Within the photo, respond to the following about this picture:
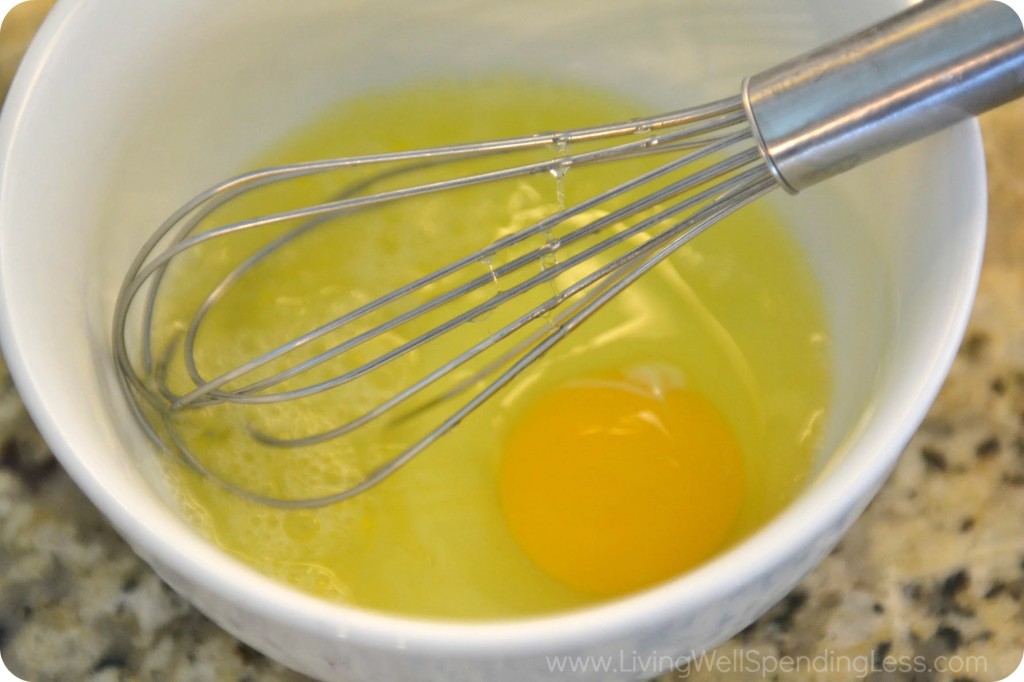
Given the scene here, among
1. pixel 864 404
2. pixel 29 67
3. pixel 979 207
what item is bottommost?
pixel 864 404

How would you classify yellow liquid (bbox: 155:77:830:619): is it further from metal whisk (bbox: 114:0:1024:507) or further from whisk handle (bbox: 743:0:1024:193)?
whisk handle (bbox: 743:0:1024:193)

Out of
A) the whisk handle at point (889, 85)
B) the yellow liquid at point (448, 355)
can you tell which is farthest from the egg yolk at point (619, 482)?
the whisk handle at point (889, 85)

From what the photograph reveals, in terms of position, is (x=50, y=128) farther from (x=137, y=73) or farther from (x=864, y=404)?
(x=864, y=404)

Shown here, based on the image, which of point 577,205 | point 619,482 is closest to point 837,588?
point 619,482

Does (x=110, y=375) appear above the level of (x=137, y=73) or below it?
below

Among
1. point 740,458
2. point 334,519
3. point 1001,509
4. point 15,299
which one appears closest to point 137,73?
point 15,299

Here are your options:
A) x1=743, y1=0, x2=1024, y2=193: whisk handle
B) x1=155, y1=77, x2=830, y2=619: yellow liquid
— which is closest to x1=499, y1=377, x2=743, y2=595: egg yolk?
x1=155, y1=77, x2=830, y2=619: yellow liquid
